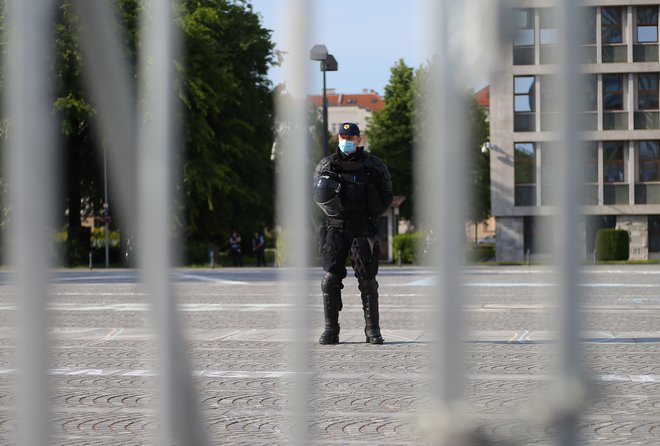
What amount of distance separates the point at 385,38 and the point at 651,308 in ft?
41.9

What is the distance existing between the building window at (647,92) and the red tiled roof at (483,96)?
40.8 m

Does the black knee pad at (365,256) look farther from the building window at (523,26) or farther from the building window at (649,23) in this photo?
the building window at (523,26)

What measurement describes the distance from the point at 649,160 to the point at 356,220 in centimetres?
3580

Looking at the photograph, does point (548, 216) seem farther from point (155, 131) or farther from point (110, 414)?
point (110, 414)

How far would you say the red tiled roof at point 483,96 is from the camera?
5.07ft

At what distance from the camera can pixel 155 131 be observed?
1.62 m

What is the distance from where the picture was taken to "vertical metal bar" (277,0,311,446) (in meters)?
1.74

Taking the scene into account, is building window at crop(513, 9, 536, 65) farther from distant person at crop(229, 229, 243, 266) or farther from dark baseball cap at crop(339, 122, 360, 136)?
distant person at crop(229, 229, 243, 266)

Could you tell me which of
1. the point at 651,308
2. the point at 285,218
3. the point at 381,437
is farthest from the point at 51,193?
the point at 651,308

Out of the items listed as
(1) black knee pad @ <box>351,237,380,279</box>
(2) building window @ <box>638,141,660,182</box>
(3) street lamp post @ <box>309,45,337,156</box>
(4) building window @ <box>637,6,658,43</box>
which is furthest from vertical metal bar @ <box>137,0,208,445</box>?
(2) building window @ <box>638,141,660,182</box>

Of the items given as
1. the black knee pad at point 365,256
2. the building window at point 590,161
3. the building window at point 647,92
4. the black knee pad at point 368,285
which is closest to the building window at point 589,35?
the building window at point 590,161

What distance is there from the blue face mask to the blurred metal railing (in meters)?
6.96

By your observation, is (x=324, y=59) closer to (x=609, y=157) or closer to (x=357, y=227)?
(x=609, y=157)

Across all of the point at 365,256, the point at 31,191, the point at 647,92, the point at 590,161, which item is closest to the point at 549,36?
the point at 590,161
